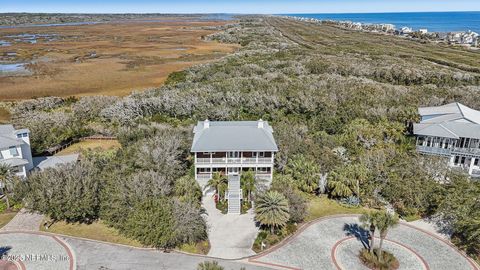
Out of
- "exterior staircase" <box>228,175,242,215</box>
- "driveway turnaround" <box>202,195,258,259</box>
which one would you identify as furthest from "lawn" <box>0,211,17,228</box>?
"exterior staircase" <box>228,175,242,215</box>

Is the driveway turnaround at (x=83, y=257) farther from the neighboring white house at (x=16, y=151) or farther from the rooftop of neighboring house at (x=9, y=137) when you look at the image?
the rooftop of neighboring house at (x=9, y=137)

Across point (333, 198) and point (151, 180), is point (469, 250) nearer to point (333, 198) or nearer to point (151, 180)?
point (333, 198)

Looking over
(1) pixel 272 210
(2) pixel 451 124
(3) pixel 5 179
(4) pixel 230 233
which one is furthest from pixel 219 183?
(2) pixel 451 124

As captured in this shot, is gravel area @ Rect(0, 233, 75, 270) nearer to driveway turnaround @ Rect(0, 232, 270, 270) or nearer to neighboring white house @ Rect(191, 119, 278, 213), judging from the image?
driveway turnaround @ Rect(0, 232, 270, 270)

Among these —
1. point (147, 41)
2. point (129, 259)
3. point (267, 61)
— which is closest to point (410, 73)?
point (267, 61)

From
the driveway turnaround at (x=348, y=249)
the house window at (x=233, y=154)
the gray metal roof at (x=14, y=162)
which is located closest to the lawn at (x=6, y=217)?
the gray metal roof at (x=14, y=162)
